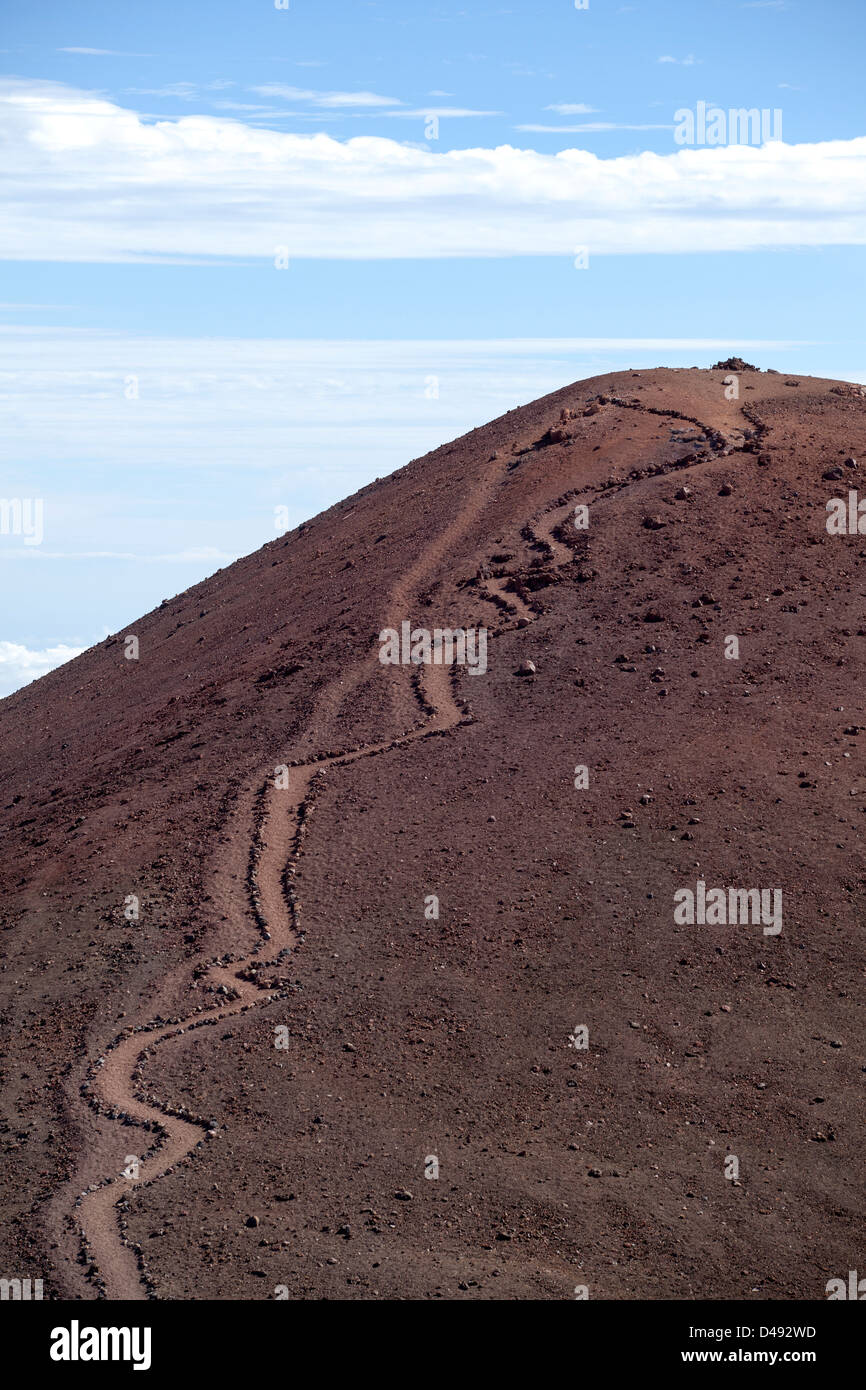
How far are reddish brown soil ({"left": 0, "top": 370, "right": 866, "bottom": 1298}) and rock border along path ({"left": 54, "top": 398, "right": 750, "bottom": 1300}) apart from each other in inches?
2.8

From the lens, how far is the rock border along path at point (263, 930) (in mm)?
16875

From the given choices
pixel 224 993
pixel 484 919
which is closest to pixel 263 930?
pixel 224 993

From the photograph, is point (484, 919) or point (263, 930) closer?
point (484, 919)

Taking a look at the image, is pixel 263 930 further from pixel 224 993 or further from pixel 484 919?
pixel 484 919

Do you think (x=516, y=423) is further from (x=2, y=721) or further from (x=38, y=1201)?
(x=38, y=1201)

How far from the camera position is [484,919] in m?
21.8

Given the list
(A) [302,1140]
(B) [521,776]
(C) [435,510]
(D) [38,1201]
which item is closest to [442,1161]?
(A) [302,1140]

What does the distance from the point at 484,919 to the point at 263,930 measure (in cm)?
378

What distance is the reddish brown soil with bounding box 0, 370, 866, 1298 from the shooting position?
16.6 meters

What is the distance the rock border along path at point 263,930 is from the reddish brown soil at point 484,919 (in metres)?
0.07

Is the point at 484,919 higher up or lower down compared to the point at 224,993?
higher up

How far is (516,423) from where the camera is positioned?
40.5 meters
